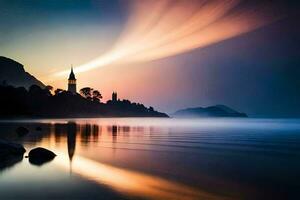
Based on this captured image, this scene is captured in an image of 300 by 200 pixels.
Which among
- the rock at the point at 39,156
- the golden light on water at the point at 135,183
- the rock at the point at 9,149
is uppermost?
the rock at the point at 9,149

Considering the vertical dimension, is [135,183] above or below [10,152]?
below

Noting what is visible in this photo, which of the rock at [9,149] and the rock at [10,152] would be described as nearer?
the rock at [10,152]

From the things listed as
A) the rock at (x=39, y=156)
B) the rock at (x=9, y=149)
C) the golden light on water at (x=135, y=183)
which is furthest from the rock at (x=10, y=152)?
the golden light on water at (x=135, y=183)

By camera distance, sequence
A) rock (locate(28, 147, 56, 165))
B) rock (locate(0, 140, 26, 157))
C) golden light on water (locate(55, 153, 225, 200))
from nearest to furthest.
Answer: golden light on water (locate(55, 153, 225, 200)), rock (locate(28, 147, 56, 165)), rock (locate(0, 140, 26, 157))

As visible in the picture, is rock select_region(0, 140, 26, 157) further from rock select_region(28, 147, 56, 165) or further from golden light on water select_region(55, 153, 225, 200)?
golden light on water select_region(55, 153, 225, 200)

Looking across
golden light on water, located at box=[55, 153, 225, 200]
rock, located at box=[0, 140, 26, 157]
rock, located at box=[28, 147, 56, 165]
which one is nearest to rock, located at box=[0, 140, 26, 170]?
rock, located at box=[0, 140, 26, 157]

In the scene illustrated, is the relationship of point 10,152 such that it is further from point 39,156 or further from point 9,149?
point 39,156

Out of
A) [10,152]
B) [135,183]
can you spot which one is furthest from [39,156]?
[135,183]

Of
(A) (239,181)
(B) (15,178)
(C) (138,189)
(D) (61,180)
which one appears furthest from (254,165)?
(B) (15,178)

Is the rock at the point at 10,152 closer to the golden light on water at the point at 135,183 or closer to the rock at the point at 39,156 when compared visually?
the rock at the point at 39,156

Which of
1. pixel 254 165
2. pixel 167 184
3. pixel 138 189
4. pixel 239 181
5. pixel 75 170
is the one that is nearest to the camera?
pixel 138 189

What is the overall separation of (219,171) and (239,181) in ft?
13.8

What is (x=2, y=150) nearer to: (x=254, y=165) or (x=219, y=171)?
(x=219, y=171)

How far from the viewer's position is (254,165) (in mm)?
29031
